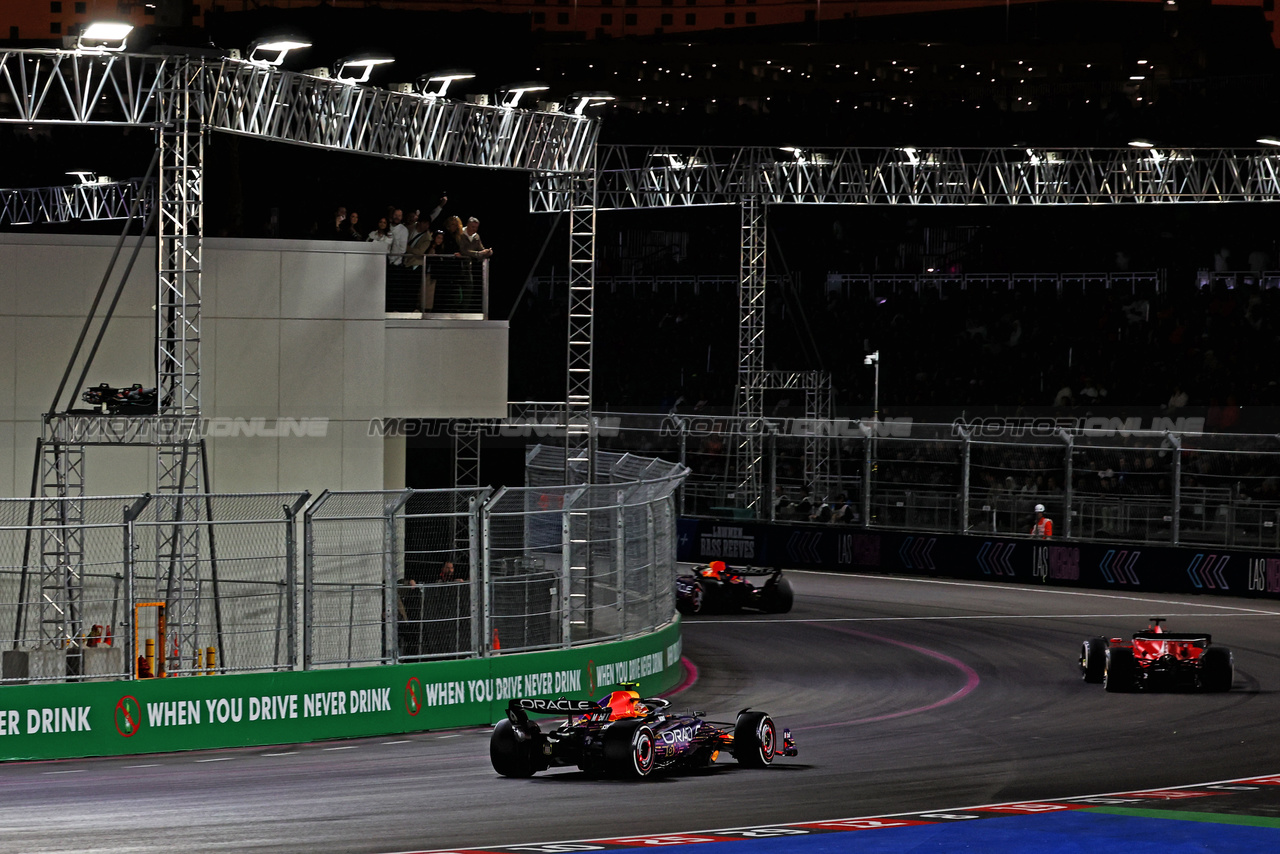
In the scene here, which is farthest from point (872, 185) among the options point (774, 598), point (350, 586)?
point (350, 586)

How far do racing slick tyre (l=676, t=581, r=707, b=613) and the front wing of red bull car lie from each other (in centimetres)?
1320

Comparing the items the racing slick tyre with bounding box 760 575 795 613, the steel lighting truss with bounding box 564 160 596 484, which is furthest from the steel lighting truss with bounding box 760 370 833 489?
the racing slick tyre with bounding box 760 575 795 613

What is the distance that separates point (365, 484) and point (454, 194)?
1722 centimetres

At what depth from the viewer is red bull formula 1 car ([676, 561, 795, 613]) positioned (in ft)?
93.4

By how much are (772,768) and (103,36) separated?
45.0ft

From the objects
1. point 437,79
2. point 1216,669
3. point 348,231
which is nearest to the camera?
point 1216,669

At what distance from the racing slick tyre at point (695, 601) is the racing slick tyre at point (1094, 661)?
8.47 meters

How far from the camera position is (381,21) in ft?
140

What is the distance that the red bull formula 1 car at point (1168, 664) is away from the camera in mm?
20172

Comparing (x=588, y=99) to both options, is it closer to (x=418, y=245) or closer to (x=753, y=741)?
(x=418, y=245)

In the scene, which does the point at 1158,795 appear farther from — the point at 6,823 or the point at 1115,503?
the point at 1115,503

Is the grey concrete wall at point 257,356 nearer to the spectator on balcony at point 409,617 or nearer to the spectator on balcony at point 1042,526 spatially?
the spectator on balcony at point 409,617

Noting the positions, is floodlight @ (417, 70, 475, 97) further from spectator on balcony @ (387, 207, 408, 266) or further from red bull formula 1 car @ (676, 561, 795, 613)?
red bull formula 1 car @ (676, 561, 795, 613)

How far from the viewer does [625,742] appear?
1429 centimetres
